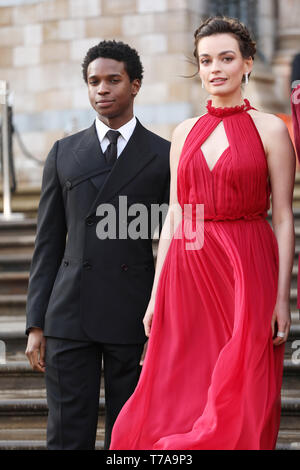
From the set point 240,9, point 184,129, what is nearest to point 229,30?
point 184,129

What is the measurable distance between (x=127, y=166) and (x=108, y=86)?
0.34 m

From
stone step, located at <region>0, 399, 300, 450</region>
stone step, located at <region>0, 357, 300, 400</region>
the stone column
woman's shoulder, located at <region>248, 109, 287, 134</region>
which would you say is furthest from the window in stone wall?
woman's shoulder, located at <region>248, 109, 287, 134</region>

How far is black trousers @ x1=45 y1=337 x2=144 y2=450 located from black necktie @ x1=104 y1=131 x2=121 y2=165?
78 cm

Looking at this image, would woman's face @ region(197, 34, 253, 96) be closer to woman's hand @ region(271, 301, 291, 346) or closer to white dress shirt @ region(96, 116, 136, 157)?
white dress shirt @ region(96, 116, 136, 157)

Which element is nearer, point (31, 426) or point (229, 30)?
point (229, 30)

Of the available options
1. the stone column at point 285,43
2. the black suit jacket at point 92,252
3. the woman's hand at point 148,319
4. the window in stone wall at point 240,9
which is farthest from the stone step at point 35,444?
the window in stone wall at point 240,9

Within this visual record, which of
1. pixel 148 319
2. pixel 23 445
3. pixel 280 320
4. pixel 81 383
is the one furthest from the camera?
pixel 23 445

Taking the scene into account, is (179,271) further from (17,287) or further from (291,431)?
(17,287)

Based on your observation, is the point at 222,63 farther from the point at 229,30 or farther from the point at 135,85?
the point at 135,85

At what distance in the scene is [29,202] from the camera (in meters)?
9.33

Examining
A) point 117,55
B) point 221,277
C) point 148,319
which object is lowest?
point 148,319

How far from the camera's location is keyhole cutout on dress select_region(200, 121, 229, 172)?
3.85 metres

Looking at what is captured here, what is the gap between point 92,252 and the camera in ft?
13.1

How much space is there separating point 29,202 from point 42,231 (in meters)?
5.29
